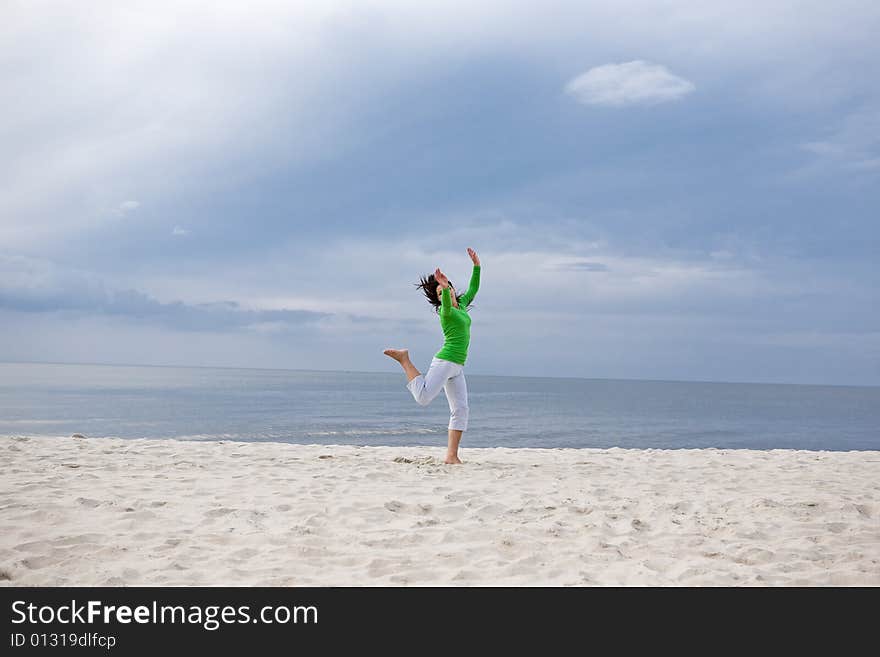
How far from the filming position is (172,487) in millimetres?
6285

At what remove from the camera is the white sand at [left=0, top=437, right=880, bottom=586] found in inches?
157

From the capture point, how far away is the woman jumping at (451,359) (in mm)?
7934

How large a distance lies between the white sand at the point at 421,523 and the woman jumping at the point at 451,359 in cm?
71

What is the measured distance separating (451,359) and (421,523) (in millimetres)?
Result: 3259

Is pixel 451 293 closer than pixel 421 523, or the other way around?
pixel 421 523

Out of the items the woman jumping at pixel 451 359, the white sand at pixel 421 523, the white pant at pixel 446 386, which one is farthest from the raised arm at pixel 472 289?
the white sand at pixel 421 523

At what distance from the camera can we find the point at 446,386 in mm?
8367

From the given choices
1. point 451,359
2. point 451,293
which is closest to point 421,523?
point 451,359

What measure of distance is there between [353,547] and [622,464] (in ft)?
17.1

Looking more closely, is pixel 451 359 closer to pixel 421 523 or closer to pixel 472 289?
pixel 472 289

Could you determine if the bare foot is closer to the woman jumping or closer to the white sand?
the woman jumping

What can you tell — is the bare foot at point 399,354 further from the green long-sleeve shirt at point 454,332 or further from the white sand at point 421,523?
the white sand at point 421,523
